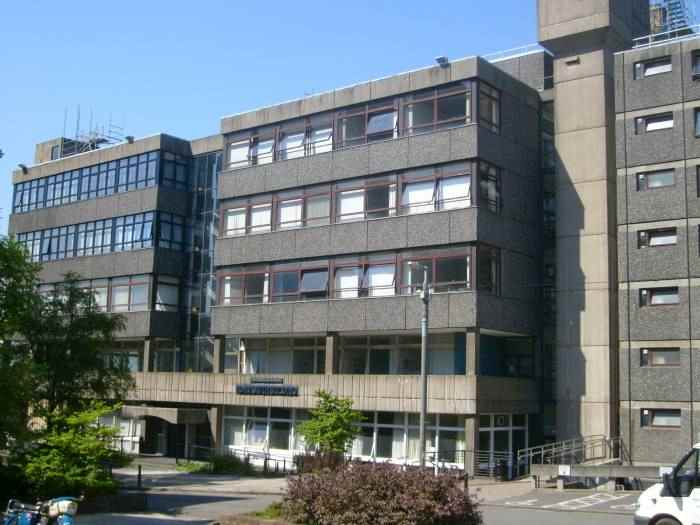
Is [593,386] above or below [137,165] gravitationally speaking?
below

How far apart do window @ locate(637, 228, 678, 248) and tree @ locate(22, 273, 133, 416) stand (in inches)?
892

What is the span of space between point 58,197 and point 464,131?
3070 centimetres

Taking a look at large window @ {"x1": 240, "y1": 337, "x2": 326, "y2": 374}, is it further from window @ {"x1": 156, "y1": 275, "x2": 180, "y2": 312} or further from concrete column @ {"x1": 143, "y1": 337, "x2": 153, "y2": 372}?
window @ {"x1": 156, "y1": 275, "x2": 180, "y2": 312}

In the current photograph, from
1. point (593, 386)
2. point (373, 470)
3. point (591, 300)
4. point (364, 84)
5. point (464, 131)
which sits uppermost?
point (364, 84)

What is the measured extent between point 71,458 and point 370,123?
919 inches

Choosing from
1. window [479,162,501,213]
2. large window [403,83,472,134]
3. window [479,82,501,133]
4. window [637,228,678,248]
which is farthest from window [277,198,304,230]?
window [637,228,678,248]

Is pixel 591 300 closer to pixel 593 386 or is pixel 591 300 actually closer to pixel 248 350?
pixel 593 386

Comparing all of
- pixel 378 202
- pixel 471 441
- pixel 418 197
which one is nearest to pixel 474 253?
pixel 418 197

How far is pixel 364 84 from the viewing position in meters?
44.4

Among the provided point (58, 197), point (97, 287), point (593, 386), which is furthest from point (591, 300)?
point (58, 197)

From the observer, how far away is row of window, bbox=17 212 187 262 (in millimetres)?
54719

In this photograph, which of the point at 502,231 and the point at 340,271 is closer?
the point at 502,231

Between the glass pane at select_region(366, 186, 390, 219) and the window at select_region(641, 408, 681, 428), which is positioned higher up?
the glass pane at select_region(366, 186, 390, 219)

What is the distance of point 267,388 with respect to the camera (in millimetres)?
46469
